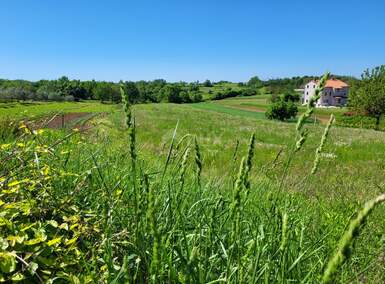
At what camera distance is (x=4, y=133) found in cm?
568

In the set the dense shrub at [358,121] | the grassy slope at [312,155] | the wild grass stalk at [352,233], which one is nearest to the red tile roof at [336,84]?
the dense shrub at [358,121]

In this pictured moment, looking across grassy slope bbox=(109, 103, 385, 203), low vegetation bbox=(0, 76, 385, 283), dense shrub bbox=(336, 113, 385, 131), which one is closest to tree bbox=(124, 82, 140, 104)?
low vegetation bbox=(0, 76, 385, 283)

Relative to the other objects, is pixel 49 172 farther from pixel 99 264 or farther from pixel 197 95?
pixel 197 95

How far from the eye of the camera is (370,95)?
2435 inches

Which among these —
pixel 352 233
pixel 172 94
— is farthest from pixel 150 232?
pixel 172 94

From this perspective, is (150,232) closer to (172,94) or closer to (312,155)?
(312,155)

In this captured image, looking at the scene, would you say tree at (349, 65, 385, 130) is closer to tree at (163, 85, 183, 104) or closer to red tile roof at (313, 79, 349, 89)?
red tile roof at (313, 79, 349, 89)

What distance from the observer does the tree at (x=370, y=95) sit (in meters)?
61.0

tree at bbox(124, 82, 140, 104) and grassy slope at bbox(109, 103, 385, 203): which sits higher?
tree at bbox(124, 82, 140, 104)

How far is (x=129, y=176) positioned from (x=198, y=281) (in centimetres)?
173

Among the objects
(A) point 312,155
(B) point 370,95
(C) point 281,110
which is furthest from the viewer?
(C) point 281,110

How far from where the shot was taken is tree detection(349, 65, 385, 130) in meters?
61.0

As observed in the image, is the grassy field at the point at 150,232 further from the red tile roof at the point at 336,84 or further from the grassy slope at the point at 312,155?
the red tile roof at the point at 336,84

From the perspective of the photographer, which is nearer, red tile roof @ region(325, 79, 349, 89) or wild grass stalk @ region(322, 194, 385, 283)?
wild grass stalk @ region(322, 194, 385, 283)
